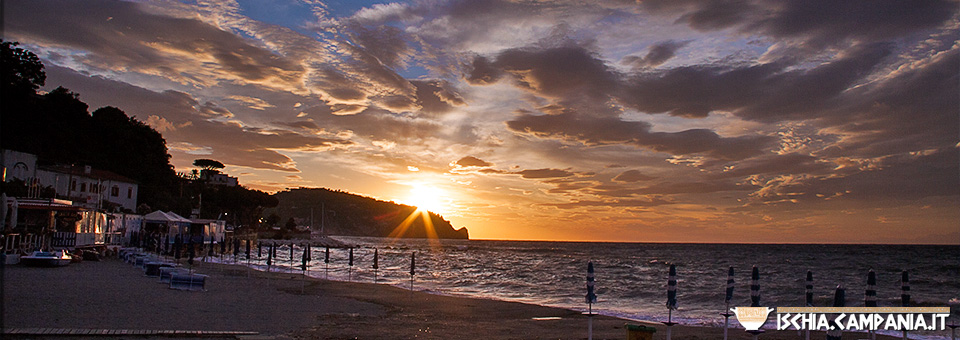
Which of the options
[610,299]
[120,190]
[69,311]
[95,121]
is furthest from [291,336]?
[95,121]

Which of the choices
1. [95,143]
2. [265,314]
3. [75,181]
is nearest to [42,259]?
[265,314]

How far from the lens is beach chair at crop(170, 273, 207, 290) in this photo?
18750 mm

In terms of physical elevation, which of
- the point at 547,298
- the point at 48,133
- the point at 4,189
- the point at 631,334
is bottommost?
the point at 547,298

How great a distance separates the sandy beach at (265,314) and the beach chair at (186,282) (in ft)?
1.33

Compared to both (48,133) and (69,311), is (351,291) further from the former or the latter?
(48,133)

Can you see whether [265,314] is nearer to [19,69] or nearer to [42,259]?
[42,259]

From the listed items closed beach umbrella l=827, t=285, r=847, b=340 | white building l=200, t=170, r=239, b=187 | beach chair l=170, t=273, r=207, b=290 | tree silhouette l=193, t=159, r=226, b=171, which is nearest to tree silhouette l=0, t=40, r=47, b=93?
beach chair l=170, t=273, r=207, b=290

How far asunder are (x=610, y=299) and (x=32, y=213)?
28892 millimetres

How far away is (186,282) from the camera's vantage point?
62.2ft

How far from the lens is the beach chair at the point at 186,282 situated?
18750mm

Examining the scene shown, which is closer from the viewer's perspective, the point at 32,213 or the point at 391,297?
the point at 391,297

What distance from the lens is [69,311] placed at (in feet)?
38.5

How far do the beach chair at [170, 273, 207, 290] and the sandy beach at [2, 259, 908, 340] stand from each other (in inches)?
15.9

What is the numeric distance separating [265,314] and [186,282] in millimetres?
6351
